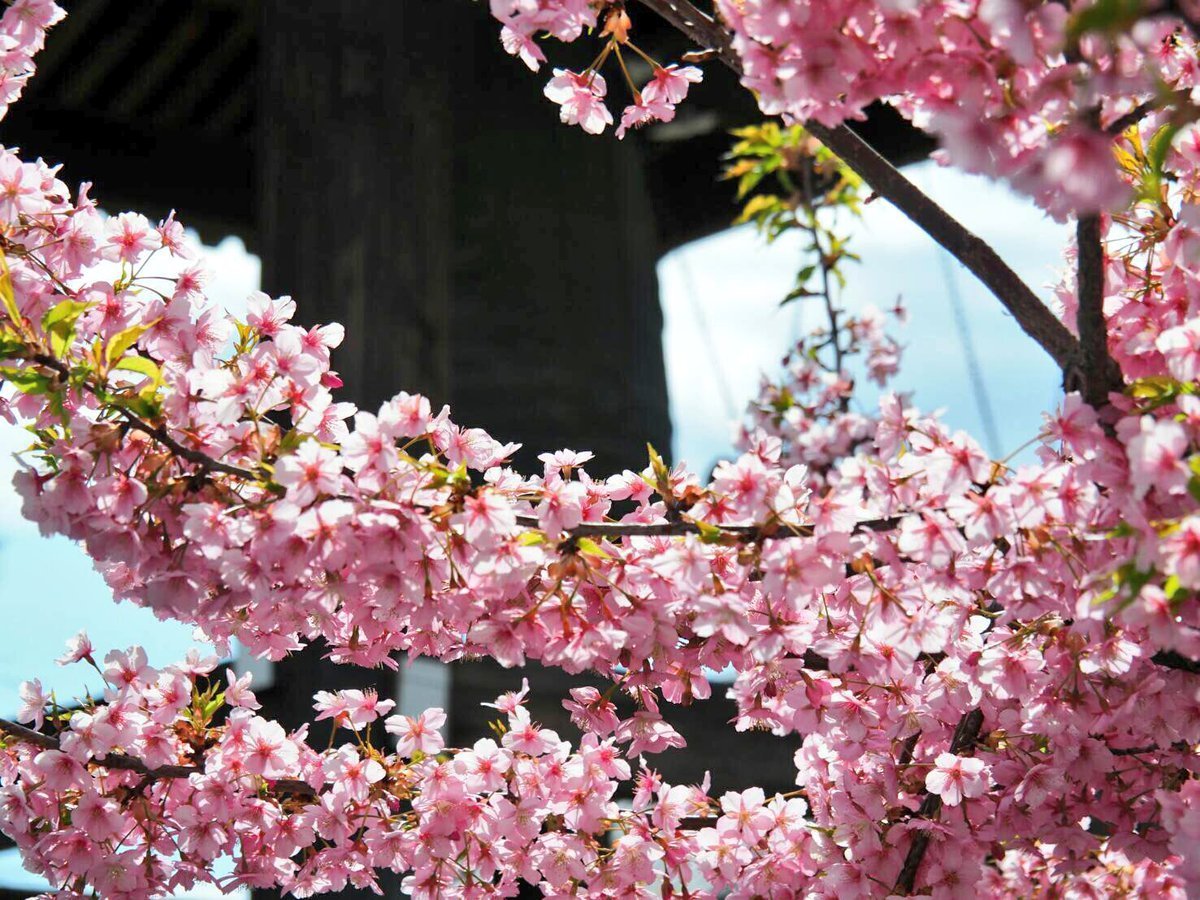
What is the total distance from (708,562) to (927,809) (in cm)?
52

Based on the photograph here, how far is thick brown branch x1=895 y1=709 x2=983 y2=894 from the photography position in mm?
1293

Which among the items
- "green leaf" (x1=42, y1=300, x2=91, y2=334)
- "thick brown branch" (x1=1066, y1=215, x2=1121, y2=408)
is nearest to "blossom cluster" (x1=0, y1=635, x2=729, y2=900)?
"green leaf" (x1=42, y1=300, x2=91, y2=334)

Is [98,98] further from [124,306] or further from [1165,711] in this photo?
[1165,711]

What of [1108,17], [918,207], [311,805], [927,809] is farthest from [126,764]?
[1108,17]

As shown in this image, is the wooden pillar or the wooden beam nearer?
the wooden pillar

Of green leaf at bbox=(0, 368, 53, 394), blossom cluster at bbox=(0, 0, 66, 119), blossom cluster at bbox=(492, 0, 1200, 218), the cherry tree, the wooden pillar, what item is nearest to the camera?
blossom cluster at bbox=(492, 0, 1200, 218)

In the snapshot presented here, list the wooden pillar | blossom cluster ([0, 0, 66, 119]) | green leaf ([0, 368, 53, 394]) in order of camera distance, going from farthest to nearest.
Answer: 1. the wooden pillar
2. blossom cluster ([0, 0, 66, 119])
3. green leaf ([0, 368, 53, 394])

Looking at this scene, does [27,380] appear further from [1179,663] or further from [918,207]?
[1179,663]

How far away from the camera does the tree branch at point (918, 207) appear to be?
3.45 feet

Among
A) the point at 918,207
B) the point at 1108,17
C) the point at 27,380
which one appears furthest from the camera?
the point at 918,207

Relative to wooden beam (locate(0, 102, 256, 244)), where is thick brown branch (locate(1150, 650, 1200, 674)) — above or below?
below

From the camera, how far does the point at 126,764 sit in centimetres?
133

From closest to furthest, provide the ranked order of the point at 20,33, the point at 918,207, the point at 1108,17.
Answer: the point at 1108,17, the point at 918,207, the point at 20,33

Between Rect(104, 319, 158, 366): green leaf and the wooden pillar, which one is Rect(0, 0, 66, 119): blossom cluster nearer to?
Rect(104, 319, 158, 366): green leaf
